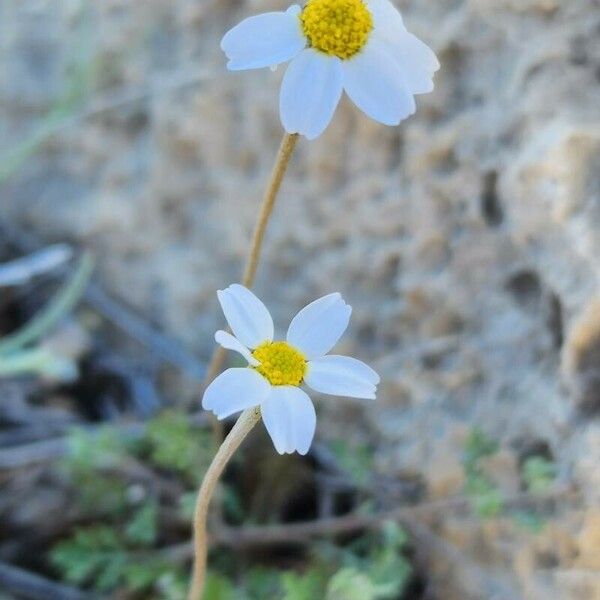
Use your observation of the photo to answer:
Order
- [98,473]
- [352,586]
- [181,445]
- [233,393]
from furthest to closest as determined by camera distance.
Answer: [98,473], [181,445], [352,586], [233,393]

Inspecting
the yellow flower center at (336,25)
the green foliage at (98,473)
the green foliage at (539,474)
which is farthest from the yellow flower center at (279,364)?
the green foliage at (98,473)

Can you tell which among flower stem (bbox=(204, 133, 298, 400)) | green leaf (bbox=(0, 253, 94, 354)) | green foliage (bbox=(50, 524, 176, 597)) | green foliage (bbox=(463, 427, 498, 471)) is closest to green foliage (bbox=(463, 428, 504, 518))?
green foliage (bbox=(463, 427, 498, 471))

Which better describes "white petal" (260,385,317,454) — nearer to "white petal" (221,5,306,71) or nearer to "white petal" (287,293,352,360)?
"white petal" (287,293,352,360)

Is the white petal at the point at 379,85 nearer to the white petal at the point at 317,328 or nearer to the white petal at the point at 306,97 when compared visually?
the white petal at the point at 306,97

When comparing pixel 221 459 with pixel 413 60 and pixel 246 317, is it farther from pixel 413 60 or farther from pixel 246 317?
pixel 413 60

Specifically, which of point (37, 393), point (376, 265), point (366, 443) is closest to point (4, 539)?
point (37, 393)

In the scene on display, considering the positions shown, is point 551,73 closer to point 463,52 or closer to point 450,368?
point 463,52

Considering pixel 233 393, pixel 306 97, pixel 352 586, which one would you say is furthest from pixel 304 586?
pixel 306 97
